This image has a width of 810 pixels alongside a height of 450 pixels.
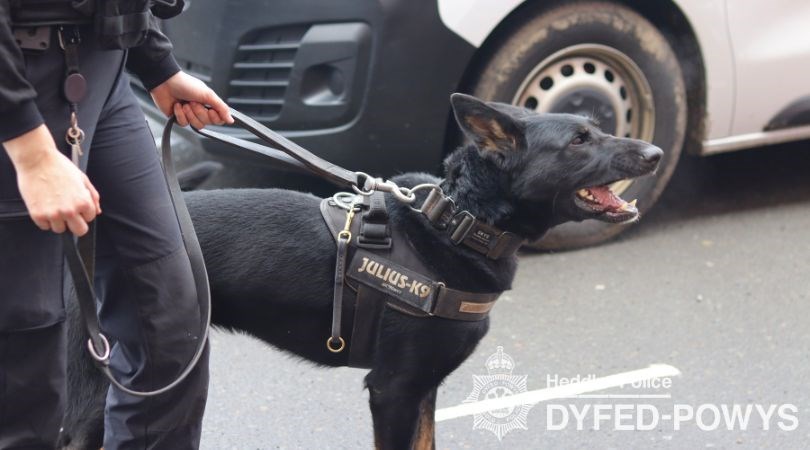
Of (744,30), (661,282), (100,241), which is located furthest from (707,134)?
(100,241)

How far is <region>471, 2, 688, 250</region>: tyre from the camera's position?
4477 millimetres

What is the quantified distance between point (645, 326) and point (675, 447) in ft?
2.96

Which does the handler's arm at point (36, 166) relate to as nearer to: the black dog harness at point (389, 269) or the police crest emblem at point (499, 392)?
the black dog harness at point (389, 269)

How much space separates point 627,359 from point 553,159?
1.42 metres

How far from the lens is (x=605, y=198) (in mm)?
2838

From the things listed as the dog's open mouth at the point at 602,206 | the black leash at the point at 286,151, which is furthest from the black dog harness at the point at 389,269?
the dog's open mouth at the point at 602,206

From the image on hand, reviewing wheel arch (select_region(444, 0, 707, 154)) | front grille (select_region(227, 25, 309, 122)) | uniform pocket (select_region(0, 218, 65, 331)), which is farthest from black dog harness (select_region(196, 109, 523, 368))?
wheel arch (select_region(444, 0, 707, 154))

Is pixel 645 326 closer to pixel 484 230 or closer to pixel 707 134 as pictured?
pixel 707 134

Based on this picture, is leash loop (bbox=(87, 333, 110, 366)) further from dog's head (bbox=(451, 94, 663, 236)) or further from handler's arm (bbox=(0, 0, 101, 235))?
dog's head (bbox=(451, 94, 663, 236))

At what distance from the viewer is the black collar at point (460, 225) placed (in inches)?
106

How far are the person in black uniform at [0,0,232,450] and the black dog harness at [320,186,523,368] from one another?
1.55 feet

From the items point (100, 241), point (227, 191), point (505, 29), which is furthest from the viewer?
point (505, 29)

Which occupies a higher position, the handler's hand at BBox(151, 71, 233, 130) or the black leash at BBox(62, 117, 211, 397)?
the handler's hand at BBox(151, 71, 233, 130)

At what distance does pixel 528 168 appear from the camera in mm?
2760
